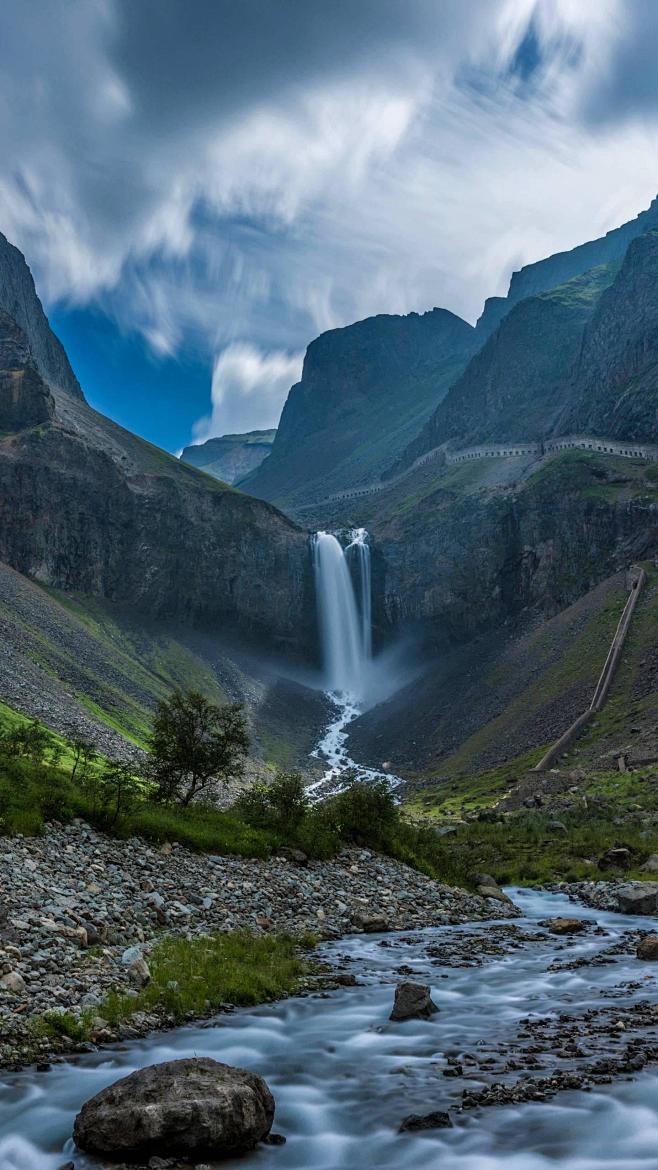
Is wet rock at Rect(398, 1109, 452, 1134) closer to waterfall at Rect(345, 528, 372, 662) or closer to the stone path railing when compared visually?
the stone path railing

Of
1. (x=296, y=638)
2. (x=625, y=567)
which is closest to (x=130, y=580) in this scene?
(x=296, y=638)

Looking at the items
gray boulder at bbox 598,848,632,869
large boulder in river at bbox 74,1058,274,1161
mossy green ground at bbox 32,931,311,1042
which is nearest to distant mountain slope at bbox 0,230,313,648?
gray boulder at bbox 598,848,632,869

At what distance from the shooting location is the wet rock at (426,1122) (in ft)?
32.1

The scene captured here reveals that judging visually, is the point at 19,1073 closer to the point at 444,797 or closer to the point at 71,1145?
the point at 71,1145

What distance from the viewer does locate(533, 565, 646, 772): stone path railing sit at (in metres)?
75.4

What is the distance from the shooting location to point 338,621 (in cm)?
15425

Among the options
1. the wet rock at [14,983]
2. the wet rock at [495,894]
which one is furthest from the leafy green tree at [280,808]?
the wet rock at [14,983]

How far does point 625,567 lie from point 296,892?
10620 centimetres

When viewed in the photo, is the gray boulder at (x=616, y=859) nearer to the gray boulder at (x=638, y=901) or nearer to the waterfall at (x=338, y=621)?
the gray boulder at (x=638, y=901)

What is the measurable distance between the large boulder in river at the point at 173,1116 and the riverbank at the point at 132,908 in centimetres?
269

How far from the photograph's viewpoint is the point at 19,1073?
427 inches

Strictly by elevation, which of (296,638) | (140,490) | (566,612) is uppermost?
(140,490)

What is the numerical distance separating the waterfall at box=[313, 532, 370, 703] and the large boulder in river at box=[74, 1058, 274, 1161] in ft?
432

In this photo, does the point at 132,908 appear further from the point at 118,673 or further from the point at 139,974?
the point at 118,673
